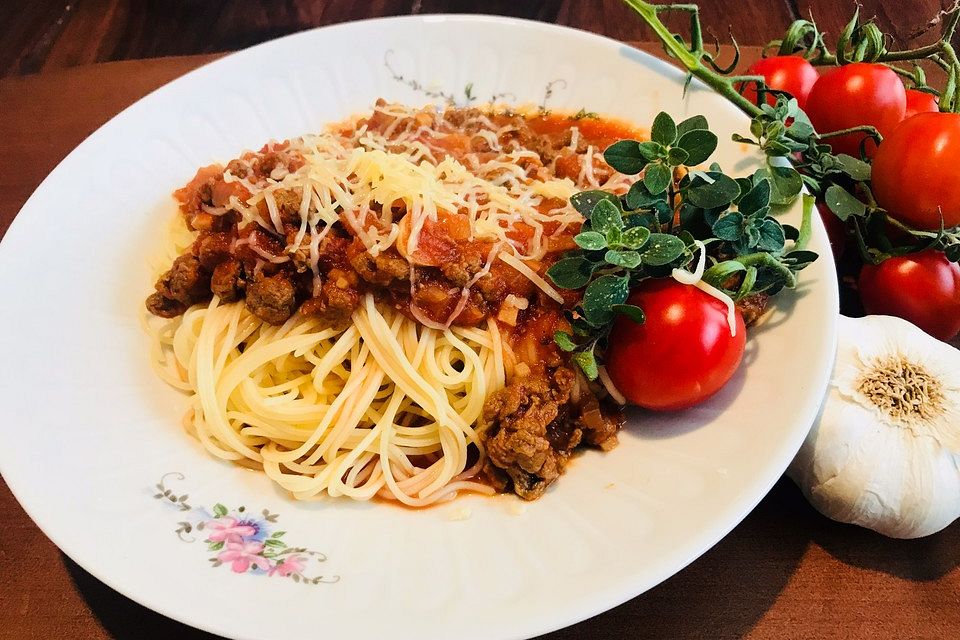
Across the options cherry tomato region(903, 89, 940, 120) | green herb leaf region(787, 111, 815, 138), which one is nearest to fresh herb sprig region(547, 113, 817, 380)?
green herb leaf region(787, 111, 815, 138)

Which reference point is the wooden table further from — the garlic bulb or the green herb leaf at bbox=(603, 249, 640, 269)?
the green herb leaf at bbox=(603, 249, 640, 269)

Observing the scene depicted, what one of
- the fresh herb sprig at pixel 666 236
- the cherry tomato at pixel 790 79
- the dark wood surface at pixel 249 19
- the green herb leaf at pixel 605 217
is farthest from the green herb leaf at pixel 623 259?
the dark wood surface at pixel 249 19

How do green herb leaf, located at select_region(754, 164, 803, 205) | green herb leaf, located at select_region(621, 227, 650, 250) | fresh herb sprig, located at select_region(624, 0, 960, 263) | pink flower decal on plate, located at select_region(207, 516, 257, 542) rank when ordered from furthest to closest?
fresh herb sprig, located at select_region(624, 0, 960, 263), green herb leaf, located at select_region(754, 164, 803, 205), green herb leaf, located at select_region(621, 227, 650, 250), pink flower decal on plate, located at select_region(207, 516, 257, 542)

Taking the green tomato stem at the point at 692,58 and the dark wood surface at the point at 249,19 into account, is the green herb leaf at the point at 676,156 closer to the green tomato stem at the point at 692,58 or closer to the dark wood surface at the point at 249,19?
the green tomato stem at the point at 692,58

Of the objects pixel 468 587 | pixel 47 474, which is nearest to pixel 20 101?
pixel 47 474

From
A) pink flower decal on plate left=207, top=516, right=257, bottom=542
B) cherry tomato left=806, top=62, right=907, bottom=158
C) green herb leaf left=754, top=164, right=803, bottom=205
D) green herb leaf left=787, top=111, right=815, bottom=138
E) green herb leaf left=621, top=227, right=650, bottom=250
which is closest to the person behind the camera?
pink flower decal on plate left=207, top=516, right=257, bottom=542

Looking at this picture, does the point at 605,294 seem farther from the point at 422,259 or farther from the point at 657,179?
the point at 422,259
